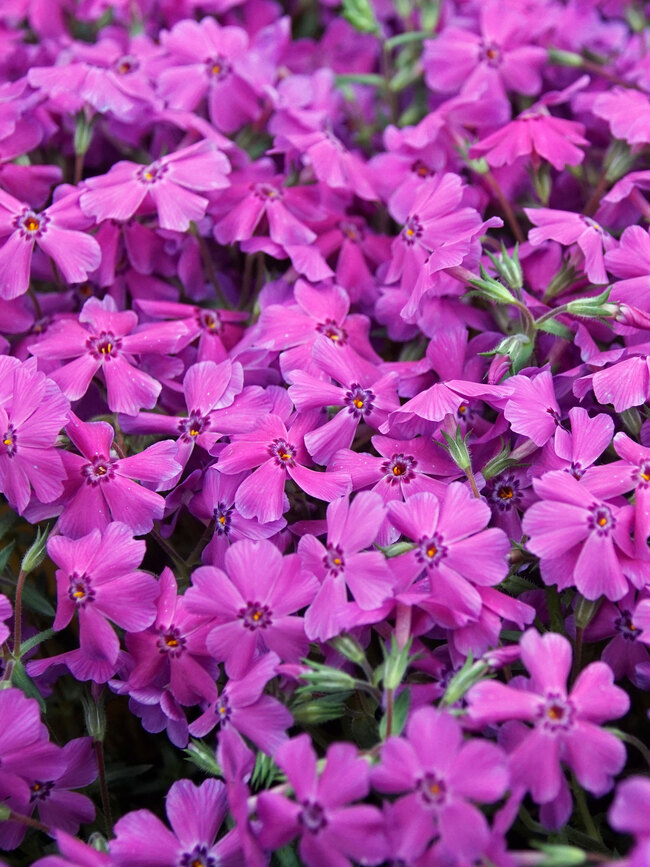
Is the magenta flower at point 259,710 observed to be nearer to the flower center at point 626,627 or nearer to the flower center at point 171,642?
the flower center at point 171,642

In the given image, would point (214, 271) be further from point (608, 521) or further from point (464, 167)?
point (608, 521)

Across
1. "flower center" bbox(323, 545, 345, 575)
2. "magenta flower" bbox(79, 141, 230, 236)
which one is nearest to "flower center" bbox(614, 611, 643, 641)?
"flower center" bbox(323, 545, 345, 575)

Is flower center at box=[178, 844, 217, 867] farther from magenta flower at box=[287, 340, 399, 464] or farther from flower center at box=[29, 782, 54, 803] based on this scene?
magenta flower at box=[287, 340, 399, 464]

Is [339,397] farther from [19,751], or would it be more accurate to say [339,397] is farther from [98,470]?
[19,751]

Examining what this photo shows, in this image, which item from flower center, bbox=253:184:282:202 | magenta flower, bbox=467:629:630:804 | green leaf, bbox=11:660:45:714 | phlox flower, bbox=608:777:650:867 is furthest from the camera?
flower center, bbox=253:184:282:202

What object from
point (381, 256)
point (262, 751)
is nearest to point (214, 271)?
point (381, 256)

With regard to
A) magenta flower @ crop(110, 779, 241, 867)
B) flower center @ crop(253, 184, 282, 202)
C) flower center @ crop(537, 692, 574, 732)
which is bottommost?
magenta flower @ crop(110, 779, 241, 867)
